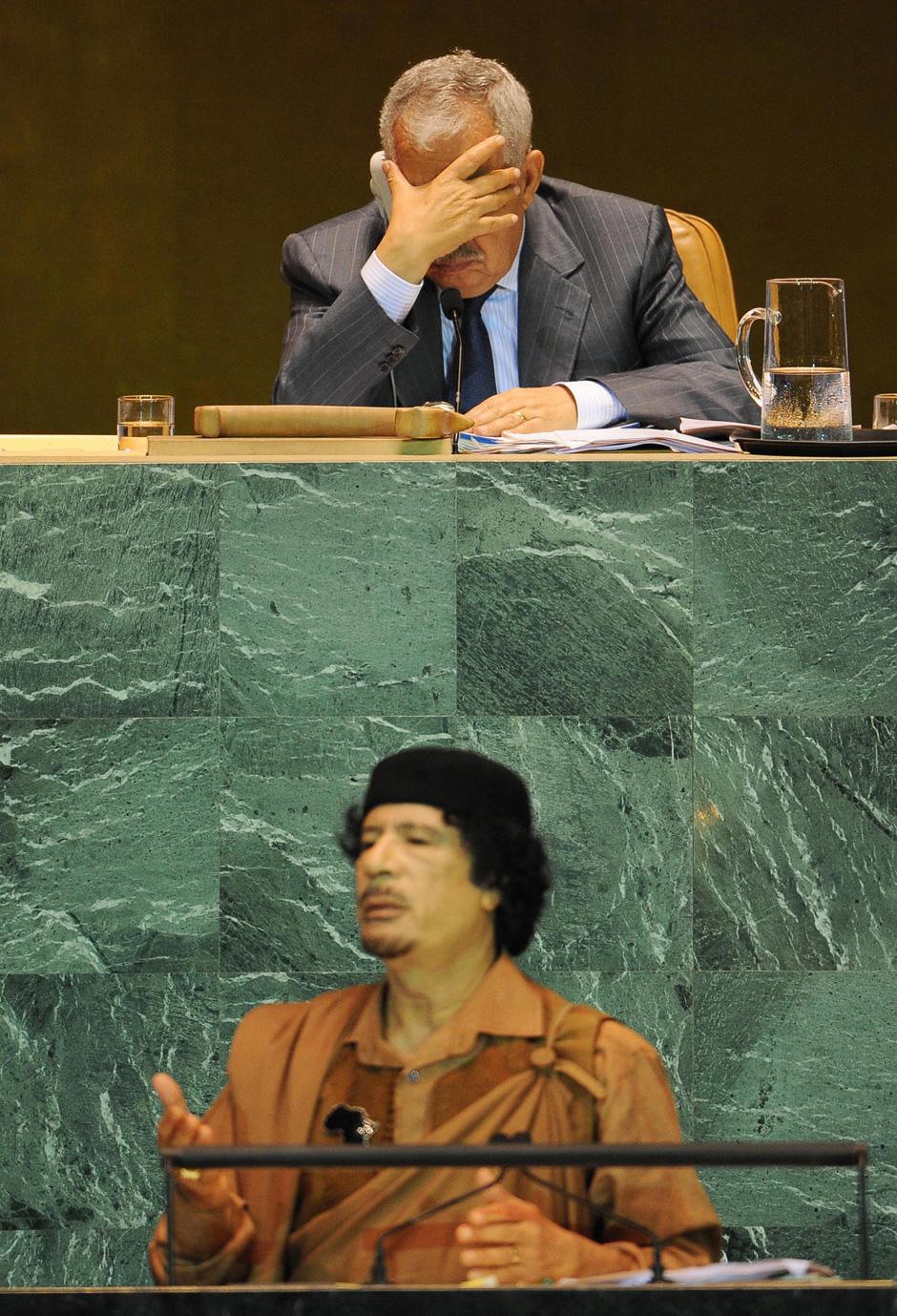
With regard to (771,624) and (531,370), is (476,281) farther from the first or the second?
(771,624)

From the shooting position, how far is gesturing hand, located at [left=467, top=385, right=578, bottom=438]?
1.87 m

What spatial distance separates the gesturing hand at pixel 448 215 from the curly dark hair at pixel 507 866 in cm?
103

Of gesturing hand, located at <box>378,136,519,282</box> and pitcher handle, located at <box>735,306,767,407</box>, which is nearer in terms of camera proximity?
pitcher handle, located at <box>735,306,767,407</box>

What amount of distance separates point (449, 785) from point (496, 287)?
146 cm

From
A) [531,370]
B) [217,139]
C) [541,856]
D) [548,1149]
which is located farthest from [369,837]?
[217,139]

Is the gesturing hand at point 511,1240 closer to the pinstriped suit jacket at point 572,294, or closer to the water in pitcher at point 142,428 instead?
→ the water in pitcher at point 142,428

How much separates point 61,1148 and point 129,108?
4.03 m

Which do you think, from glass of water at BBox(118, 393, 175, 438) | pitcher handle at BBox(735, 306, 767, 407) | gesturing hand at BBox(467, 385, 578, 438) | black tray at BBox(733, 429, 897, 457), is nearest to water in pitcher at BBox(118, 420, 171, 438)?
glass of water at BBox(118, 393, 175, 438)

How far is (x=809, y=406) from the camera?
4.84 ft

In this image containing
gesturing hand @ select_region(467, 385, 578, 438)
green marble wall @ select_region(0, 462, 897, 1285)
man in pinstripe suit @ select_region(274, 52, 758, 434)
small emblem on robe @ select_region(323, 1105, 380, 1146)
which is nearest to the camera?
small emblem on robe @ select_region(323, 1105, 380, 1146)

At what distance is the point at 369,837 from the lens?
3.81 ft

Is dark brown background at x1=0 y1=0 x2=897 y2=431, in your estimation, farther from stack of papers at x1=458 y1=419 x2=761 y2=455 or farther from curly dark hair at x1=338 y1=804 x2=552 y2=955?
curly dark hair at x1=338 y1=804 x2=552 y2=955

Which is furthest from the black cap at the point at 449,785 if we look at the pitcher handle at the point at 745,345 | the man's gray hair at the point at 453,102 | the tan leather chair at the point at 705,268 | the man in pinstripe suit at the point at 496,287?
the tan leather chair at the point at 705,268

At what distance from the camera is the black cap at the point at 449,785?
1.15 m
